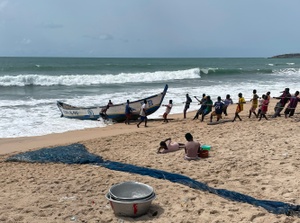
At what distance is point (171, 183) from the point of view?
6535mm

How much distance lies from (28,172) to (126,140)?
139 inches

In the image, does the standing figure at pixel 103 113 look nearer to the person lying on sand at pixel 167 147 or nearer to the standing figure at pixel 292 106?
the person lying on sand at pixel 167 147

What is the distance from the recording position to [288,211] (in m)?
5.11

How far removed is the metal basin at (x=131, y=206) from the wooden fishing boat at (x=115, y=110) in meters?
9.72

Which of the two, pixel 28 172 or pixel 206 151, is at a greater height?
pixel 206 151

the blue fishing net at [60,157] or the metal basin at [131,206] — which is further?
the blue fishing net at [60,157]

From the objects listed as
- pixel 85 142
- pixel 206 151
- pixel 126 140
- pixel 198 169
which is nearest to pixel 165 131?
pixel 126 140

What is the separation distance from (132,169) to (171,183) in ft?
3.79

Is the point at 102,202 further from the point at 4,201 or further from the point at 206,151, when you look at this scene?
the point at 206,151

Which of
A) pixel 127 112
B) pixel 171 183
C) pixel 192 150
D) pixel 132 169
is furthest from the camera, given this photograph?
pixel 127 112

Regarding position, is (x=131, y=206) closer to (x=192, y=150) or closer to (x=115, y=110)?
(x=192, y=150)

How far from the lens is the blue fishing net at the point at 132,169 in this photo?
17.3 feet

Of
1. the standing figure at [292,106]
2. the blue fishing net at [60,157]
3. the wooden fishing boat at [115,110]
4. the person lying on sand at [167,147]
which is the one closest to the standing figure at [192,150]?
the person lying on sand at [167,147]

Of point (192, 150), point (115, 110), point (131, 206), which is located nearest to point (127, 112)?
point (115, 110)
